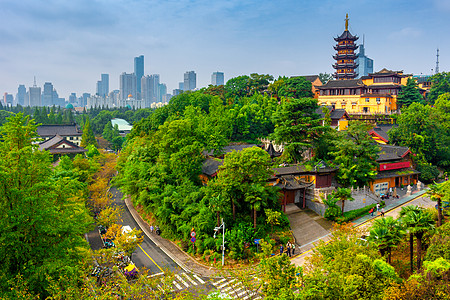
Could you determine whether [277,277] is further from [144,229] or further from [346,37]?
[346,37]

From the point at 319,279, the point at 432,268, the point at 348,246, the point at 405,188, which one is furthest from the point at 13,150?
the point at 405,188

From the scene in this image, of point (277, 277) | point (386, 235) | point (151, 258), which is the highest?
point (386, 235)

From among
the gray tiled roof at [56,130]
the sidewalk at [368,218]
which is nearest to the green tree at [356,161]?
the sidewalk at [368,218]

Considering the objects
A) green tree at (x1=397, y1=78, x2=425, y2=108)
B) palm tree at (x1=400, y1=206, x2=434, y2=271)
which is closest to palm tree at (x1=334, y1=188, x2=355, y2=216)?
palm tree at (x1=400, y1=206, x2=434, y2=271)

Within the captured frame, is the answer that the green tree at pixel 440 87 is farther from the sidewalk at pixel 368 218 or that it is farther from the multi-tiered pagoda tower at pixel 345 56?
the sidewalk at pixel 368 218

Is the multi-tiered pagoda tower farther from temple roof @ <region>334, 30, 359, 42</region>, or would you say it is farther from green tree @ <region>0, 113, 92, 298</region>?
green tree @ <region>0, 113, 92, 298</region>

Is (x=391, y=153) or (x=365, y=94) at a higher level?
(x=365, y=94)

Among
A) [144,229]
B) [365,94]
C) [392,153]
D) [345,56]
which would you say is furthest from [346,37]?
[144,229]
